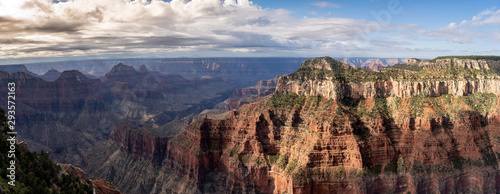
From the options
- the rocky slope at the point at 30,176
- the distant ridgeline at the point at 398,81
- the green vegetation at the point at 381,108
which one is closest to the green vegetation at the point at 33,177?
the rocky slope at the point at 30,176

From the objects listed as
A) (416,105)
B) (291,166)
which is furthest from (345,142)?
(416,105)

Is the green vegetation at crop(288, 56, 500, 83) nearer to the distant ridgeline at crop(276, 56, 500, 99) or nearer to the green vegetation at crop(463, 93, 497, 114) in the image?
the distant ridgeline at crop(276, 56, 500, 99)

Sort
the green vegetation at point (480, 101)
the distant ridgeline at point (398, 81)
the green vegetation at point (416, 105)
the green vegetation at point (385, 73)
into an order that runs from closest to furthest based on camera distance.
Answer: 1. the green vegetation at point (416, 105)
2. the green vegetation at point (480, 101)
3. the distant ridgeline at point (398, 81)
4. the green vegetation at point (385, 73)

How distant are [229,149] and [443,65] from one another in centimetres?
7609

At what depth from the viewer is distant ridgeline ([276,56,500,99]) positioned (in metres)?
87.9

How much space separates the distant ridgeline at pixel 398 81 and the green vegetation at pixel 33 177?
233 ft

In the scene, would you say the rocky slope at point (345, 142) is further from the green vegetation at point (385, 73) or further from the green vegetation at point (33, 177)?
the green vegetation at point (33, 177)

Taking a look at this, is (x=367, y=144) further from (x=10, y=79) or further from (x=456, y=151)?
(x=10, y=79)

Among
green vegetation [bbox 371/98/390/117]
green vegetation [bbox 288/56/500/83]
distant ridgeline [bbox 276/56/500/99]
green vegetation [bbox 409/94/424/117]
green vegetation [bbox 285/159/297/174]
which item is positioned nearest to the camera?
green vegetation [bbox 285/159/297/174]

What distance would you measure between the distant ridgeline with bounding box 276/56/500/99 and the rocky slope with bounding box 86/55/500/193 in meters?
0.32

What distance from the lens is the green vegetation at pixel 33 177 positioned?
29.0 metres

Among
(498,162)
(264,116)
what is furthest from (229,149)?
(498,162)

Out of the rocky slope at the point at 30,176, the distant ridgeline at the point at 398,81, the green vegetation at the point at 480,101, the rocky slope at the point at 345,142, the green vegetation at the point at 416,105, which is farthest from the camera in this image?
the distant ridgeline at the point at 398,81

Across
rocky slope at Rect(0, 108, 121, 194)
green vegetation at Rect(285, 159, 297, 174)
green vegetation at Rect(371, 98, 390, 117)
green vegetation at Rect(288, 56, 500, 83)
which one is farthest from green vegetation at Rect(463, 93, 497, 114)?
rocky slope at Rect(0, 108, 121, 194)
